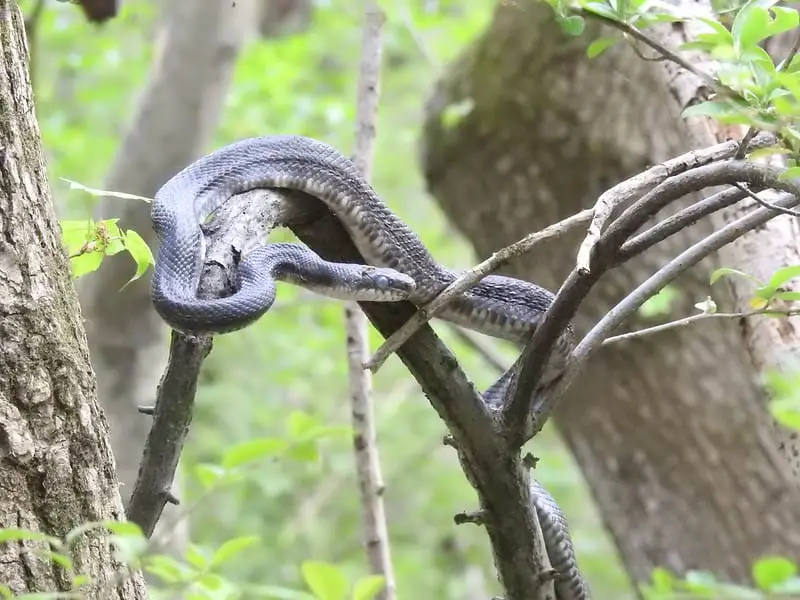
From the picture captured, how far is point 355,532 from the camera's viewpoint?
273 inches

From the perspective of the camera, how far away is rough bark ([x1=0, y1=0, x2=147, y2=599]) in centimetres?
137

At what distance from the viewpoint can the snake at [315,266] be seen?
1631mm

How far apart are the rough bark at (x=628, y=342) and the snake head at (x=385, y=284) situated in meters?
2.32

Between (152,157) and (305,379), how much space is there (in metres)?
2.92

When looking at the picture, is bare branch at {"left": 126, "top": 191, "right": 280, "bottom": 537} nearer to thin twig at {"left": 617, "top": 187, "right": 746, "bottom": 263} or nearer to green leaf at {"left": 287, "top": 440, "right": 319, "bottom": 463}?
green leaf at {"left": 287, "top": 440, "right": 319, "bottom": 463}

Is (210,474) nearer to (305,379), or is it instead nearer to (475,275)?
(475,275)

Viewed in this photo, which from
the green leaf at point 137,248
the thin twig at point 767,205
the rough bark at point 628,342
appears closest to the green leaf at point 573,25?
the thin twig at point 767,205

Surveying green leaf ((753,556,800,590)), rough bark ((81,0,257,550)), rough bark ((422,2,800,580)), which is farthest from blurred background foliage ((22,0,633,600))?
green leaf ((753,556,800,590))

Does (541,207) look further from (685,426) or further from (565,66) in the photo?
(685,426)

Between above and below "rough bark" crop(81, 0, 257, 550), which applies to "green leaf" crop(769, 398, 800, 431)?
below

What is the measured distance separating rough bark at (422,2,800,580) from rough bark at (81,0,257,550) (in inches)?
48.4

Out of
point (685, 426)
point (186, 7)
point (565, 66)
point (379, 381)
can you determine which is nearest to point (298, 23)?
point (379, 381)

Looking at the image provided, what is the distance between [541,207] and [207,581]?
3234mm

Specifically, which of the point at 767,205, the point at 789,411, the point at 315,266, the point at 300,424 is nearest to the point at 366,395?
the point at 300,424
